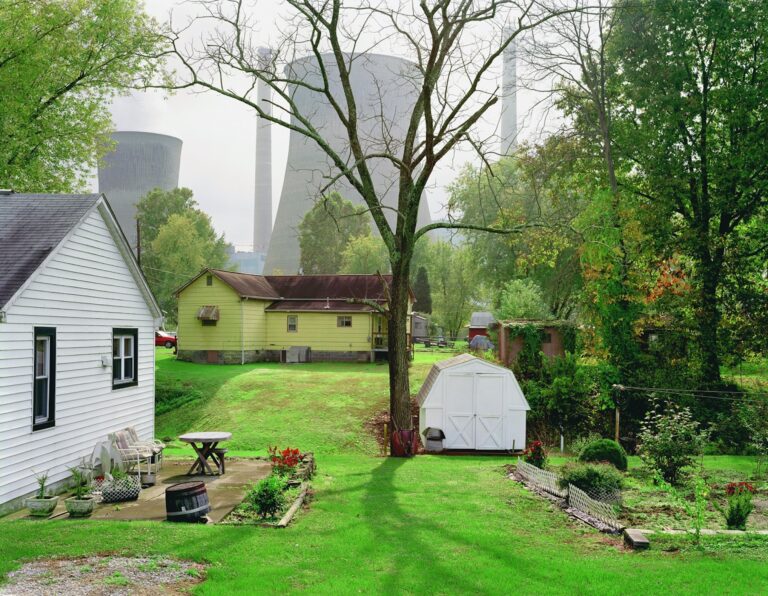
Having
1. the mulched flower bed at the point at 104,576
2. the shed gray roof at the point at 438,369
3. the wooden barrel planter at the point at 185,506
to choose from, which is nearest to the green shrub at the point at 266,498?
the wooden barrel planter at the point at 185,506

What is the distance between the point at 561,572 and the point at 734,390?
18898mm

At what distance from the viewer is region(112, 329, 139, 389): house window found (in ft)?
47.8

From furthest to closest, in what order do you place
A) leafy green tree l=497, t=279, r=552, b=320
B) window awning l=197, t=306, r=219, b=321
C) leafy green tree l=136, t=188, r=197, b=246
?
leafy green tree l=136, t=188, r=197, b=246 → window awning l=197, t=306, r=219, b=321 → leafy green tree l=497, t=279, r=552, b=320

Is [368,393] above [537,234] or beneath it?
beneath

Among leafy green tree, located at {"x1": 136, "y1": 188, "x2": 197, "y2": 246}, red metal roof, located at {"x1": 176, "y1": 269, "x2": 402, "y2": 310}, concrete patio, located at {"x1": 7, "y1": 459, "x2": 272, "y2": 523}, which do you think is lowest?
concrete patio, located at {"x1": 7, "y1": 459, "x2": 272, "y2": 523}

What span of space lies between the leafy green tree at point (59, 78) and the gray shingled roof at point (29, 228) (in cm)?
997

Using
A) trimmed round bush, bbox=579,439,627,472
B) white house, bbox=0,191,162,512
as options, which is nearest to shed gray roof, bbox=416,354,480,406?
trimmed round bush, bbox=579,439,627,472

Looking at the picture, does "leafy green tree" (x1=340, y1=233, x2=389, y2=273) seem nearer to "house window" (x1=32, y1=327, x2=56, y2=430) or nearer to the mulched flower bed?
"house window" (x1=32, y1=327, x2=56, y2=430)

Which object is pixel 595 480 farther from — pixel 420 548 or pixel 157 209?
pixel 157 209

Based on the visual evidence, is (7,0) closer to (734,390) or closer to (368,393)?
(368,393)

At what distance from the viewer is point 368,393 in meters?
25.5

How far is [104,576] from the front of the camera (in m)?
7.00

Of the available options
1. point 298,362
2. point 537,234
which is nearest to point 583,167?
point 537,234

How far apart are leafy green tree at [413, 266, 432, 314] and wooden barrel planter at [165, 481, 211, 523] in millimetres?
48699
